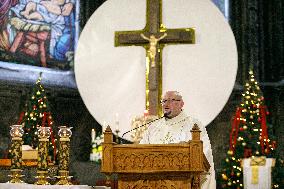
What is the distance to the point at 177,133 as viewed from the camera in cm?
542

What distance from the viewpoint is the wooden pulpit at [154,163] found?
13.9 feet

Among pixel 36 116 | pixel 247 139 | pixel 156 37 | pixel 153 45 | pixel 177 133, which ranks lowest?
pixel 247 139

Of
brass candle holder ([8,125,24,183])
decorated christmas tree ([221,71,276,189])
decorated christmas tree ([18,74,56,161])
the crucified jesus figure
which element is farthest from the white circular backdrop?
brass candle holder ([8,125,24,183])

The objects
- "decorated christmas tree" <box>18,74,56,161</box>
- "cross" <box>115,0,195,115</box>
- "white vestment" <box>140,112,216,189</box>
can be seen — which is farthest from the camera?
"cross" <box>115,0,195,115</box>

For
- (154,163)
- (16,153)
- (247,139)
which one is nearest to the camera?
(154,163)

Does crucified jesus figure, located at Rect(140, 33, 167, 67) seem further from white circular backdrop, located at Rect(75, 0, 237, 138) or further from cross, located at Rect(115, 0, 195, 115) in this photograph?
white circular backdrop, located at Rect(75, 0, 237, 138)

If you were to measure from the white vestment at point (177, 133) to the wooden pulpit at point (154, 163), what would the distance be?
0.94 metres

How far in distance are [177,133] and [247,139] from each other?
455cm

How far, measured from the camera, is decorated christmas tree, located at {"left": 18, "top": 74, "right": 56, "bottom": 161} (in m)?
9.58

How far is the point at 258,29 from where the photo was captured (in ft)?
38.7

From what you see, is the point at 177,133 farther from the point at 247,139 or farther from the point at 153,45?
the point at 153,45

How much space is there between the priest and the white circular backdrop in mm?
4427

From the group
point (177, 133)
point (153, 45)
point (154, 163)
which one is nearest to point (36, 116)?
point (153, 45)

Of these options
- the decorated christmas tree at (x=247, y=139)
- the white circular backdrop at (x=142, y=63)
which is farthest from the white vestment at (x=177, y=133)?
the white circular backdrop at (x=142, y=63)
